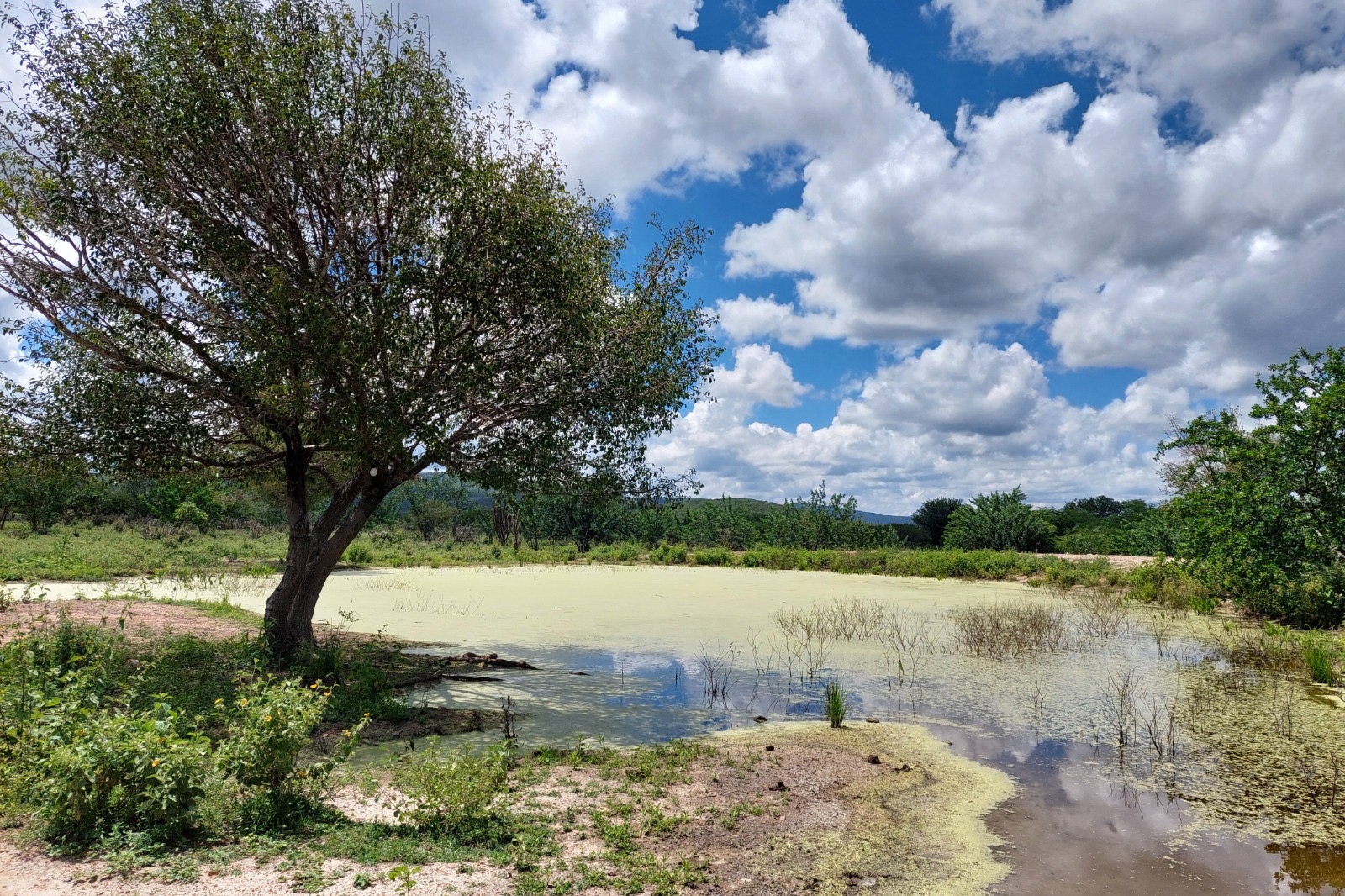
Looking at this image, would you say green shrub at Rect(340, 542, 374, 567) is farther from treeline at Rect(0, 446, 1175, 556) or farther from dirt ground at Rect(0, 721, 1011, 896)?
dirt ground at Rect(0, 721, 1011, 896)

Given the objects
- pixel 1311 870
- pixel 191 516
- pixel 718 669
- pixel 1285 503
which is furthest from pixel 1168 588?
pixel 191 516

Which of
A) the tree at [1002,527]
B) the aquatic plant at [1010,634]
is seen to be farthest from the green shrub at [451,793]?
the tree at [1002,527]

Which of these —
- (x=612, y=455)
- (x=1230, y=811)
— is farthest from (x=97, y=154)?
(x=1230, y=811)

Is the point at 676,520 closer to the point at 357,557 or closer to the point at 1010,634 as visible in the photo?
the point at 357,557

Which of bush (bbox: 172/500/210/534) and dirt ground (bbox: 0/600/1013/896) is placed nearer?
dirt ground (bbox: 0/600/1013/896)

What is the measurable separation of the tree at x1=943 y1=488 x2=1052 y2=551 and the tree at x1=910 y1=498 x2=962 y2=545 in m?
→ 9.97

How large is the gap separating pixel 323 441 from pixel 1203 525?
1373 cm

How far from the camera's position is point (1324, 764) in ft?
20.7

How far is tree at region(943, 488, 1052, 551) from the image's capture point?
32.9 m

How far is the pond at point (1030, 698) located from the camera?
4.87m

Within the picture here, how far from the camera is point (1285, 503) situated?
12.1 metres

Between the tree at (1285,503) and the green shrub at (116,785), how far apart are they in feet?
46.8

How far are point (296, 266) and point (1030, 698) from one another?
9.40 metres

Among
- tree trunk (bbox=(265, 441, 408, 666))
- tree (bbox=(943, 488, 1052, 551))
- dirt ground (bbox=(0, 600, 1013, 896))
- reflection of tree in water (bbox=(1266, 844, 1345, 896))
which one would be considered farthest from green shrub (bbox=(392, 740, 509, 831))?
tree (bbox=(943, 488, 1052, 551))
